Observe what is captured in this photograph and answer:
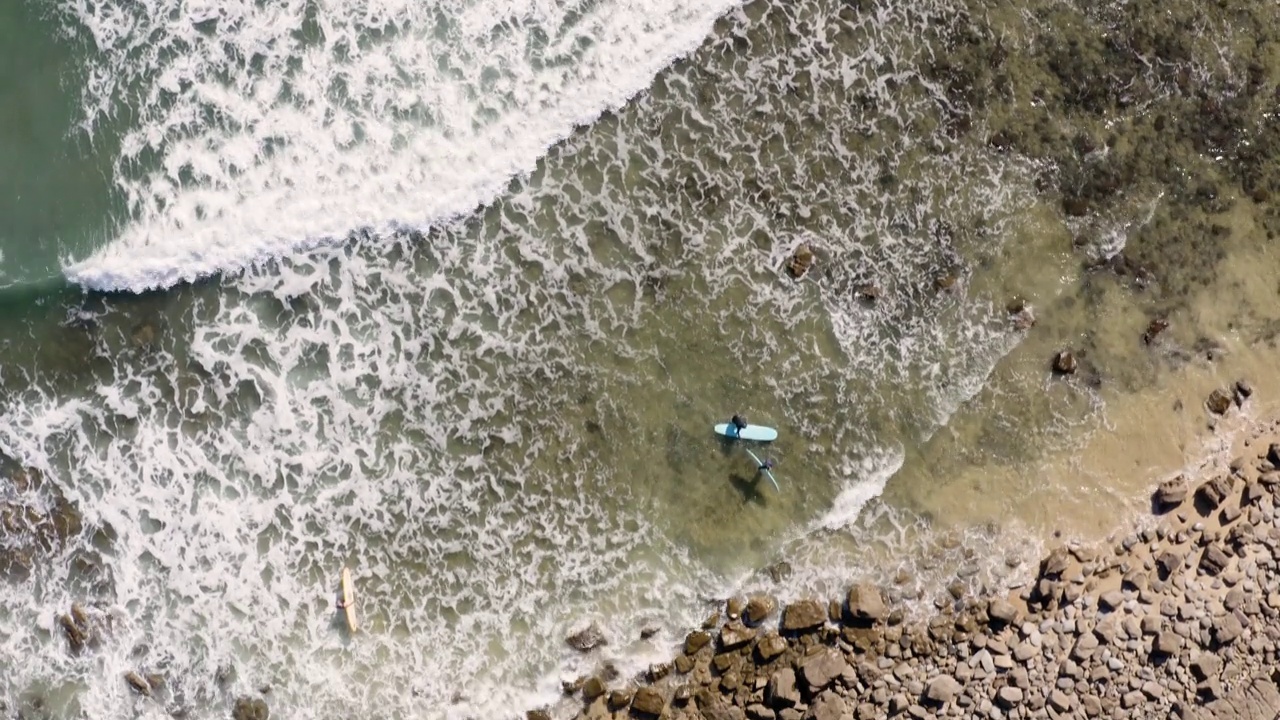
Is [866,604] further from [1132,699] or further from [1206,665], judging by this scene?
[1206,665]

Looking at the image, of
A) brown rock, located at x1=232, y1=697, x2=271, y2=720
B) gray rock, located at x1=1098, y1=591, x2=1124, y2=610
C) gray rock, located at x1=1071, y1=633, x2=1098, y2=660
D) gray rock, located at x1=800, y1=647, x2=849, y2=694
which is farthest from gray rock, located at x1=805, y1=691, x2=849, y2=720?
brown rock, located at x1=232, y1=697, x2=271, y2=720

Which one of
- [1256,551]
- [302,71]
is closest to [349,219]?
[302,71]

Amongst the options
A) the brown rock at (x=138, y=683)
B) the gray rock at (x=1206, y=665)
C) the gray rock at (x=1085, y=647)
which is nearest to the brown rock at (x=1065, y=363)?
the gray rock at (x=1085, y=647)

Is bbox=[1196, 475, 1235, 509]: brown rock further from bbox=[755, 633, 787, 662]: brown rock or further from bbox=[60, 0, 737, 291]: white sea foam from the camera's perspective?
bbox=[60, 0, 737, 291]: white sea foam

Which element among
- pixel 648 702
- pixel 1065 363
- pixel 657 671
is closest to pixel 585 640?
pixel 657 671

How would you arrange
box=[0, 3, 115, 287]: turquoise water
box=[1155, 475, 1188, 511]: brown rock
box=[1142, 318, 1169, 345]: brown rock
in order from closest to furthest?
box=[1155, 475, 1188, 511]: brown rock
box=[0, 3, 115, 287]: turquoise water
box=[1142, 318, 1169, 345]: brown rock
